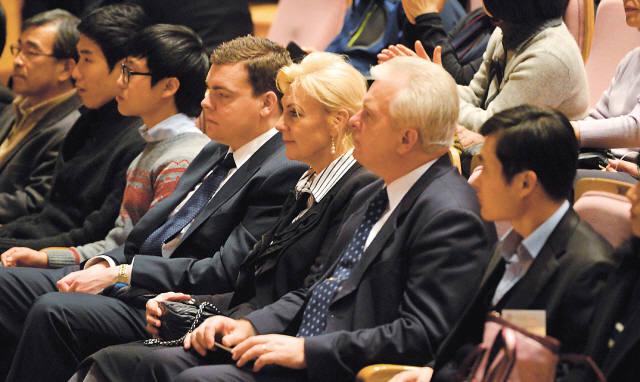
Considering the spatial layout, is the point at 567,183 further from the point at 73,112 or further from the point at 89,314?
the point at 73,112

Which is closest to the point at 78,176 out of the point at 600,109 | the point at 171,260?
the point at 171,260

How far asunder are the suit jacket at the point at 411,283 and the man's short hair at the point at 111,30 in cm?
202

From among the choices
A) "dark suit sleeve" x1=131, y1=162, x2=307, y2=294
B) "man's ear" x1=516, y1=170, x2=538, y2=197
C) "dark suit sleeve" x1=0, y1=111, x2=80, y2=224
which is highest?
"man's ear" x1=516, y1=170, x2=538, y2=197

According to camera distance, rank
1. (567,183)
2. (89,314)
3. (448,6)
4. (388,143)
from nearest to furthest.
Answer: (567,183) → (388,143) → (89,314) → (448,6)

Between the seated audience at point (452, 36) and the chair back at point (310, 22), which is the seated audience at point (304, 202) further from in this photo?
the chair back at point (310, 22)

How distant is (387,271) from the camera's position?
1.62 metres

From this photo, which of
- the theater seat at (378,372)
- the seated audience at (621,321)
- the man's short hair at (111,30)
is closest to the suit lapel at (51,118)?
the man's short hair at (111,30)

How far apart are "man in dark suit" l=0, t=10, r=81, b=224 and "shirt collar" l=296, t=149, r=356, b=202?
1.93 metres

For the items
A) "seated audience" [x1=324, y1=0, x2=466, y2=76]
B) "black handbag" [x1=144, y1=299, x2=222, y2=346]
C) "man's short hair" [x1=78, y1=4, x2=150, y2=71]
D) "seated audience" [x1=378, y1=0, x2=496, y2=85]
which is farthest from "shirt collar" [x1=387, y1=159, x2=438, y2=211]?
"man's short hair" [x1=78, y1=4, x2=150, y2=71]

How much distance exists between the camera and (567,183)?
1.42 metres

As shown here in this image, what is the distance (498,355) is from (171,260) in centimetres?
130

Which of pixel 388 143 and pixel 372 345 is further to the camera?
pixel 388 143

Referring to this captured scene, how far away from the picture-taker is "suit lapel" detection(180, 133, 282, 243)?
238cm

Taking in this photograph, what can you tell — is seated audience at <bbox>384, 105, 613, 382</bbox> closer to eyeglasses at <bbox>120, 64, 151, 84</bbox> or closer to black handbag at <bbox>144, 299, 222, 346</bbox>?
black handbag at <bbox>144, 299, 222, 346</bbox>
